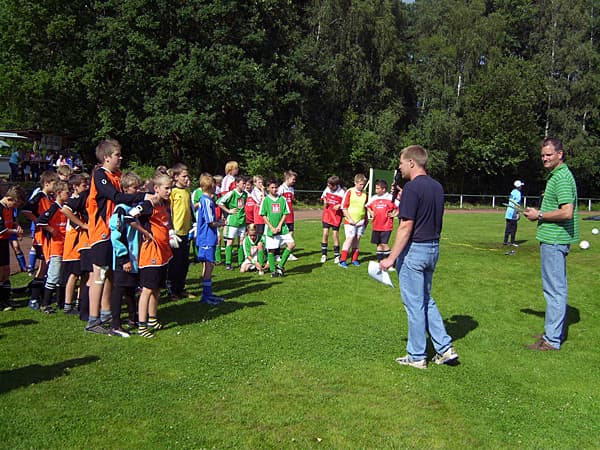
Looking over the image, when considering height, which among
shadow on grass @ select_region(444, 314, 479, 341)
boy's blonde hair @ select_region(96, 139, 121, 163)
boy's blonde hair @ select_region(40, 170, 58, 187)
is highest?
boy's blonde hair @ select_region(96, 139, 121, 163)

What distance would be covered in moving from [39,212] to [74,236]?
47.9 inches

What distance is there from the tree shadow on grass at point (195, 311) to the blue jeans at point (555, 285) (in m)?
4.13

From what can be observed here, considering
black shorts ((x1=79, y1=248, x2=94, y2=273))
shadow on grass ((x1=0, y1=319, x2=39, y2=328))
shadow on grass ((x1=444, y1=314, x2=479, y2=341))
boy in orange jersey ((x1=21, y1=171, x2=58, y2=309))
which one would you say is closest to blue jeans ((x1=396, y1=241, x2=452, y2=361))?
shadow on grass ((x1=444, y1=314, x2=479, y2=341))

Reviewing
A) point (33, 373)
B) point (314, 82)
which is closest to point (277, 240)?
point (33, 373)

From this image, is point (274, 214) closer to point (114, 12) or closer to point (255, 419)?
point (255, 419)

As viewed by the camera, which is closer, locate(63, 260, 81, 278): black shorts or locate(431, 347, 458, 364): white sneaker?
locate(431, 347, 458, 364): white sneaker

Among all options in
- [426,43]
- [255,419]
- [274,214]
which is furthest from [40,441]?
[426,43]

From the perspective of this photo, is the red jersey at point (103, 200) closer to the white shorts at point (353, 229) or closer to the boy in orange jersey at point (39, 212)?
the boy in orange jersey at point (39, 212)

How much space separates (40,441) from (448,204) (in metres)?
39.6

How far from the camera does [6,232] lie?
25.3ft

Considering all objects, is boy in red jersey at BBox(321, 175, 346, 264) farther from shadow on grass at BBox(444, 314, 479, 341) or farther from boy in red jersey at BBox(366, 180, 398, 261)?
shadow on grass at BBox(444, 314, 479, 341)

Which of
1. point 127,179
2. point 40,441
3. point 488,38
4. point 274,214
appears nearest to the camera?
point 40,441

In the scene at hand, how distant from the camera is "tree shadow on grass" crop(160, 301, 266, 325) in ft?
24.8

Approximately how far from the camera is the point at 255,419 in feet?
15.0
